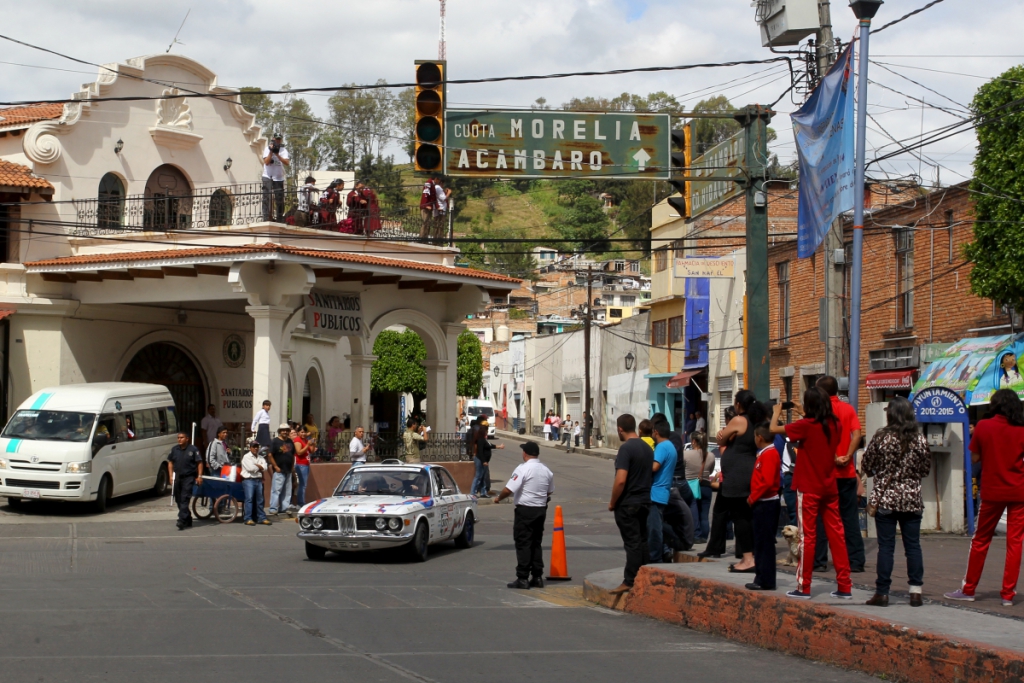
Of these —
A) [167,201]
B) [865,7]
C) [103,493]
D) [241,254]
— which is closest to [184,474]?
[103,493]

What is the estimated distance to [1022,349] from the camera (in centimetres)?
2119

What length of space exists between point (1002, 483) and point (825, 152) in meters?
5.93

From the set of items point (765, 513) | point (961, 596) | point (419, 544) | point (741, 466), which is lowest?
point (419, 544)

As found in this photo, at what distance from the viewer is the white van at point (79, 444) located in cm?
2109

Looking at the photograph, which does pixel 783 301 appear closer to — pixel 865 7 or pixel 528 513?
pixel 865 7

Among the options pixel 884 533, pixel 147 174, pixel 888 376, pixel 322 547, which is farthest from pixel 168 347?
pixel 884 533

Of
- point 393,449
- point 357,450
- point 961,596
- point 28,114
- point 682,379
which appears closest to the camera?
point 961,596

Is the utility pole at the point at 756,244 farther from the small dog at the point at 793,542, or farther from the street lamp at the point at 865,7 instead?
the small dog at the point at 793,542

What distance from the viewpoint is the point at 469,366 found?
2670 inches

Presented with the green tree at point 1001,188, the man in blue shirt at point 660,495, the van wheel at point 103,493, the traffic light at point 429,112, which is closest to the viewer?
the man in blue shirt at point 660,495

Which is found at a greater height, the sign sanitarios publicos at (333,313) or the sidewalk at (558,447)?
the sign sanitarios publicos at (333,313)

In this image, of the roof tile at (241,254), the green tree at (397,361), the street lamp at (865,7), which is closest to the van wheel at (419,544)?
the street lamp at (865,7)

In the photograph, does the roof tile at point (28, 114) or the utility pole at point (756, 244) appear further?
the roof tile at point (28, 114)

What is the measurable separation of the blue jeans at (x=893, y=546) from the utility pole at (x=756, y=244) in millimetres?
6060
